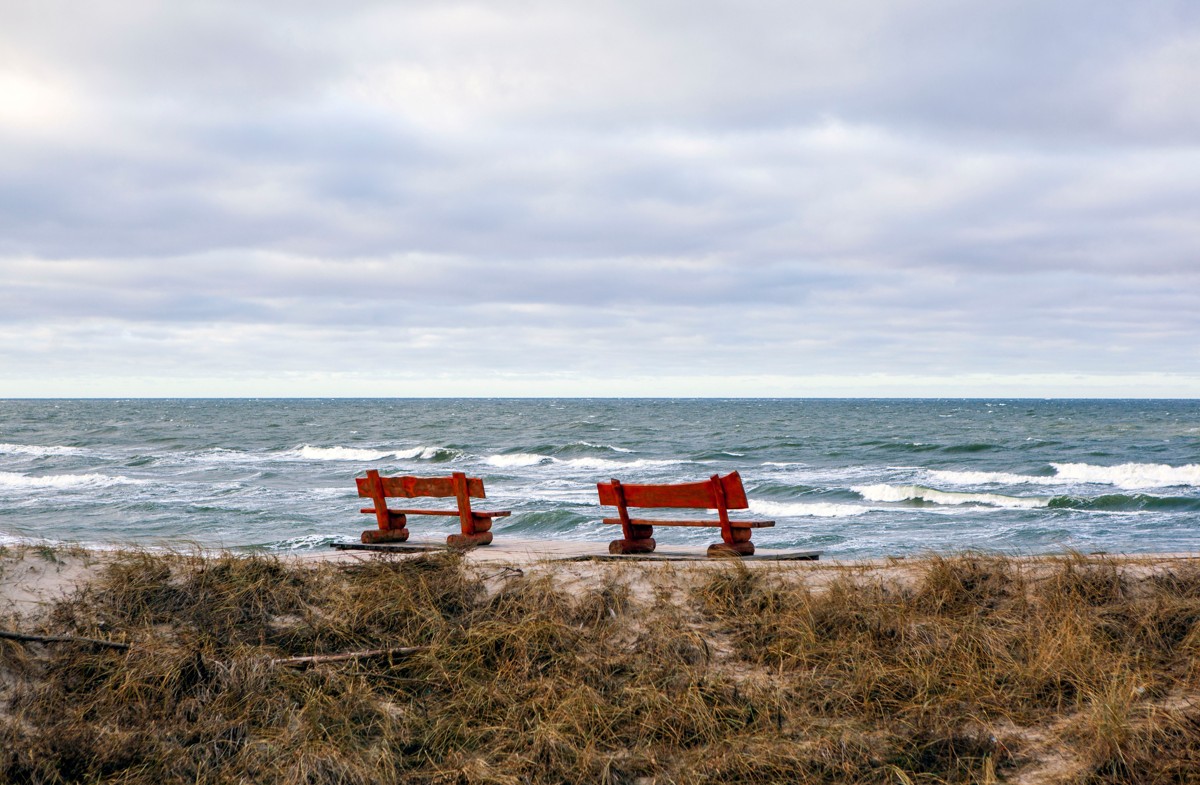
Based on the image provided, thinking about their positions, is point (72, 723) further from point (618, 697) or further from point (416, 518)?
point (416, 518)

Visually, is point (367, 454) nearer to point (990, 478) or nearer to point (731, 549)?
point (990, 478)

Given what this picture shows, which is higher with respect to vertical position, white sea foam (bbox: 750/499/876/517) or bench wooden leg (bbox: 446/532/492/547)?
bench wooden leg (bbox: 446/532/492/547)

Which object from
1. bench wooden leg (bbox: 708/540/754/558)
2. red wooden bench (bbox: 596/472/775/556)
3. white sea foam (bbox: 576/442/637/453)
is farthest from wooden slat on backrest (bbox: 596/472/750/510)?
white sea foam (bbox: 576/442/637/453)

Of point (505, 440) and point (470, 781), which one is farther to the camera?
point (505, 440)

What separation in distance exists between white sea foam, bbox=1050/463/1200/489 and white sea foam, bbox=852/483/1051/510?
5.50 m

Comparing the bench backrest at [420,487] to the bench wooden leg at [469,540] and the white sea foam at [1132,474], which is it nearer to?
the bench wooden leg at [469,540]

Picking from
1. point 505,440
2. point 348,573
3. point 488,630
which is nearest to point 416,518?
point 348,573

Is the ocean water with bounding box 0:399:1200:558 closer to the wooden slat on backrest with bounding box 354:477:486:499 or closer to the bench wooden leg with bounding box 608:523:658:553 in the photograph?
the wooden slat on backrest with bounding box 354:477:486:499

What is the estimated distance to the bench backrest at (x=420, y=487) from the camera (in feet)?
32.0

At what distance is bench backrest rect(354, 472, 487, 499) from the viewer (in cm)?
976

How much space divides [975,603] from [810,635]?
1.40 m

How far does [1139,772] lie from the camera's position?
175 inches

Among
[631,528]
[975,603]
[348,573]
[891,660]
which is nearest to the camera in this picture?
[891,660]

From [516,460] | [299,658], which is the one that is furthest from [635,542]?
[516,460]
